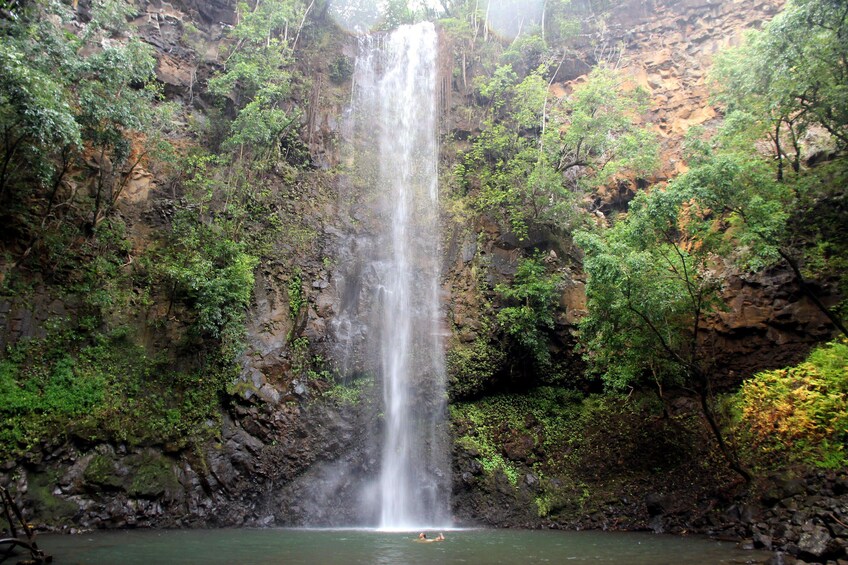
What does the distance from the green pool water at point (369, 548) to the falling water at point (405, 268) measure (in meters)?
2.45

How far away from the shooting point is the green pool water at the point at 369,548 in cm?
823

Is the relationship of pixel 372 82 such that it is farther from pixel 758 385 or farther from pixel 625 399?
pixel 758 385

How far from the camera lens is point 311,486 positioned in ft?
44.5

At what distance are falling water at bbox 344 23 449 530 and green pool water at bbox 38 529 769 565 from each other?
245cm

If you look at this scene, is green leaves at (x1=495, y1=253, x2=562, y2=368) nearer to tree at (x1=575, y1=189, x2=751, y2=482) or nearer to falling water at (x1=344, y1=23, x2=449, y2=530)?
falling water at (x1=344, y1=23, x2=449, y2=530)

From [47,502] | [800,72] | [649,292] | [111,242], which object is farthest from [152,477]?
[800,72]

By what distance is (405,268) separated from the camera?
58.3ft

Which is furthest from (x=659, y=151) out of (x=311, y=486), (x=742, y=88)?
(x=311, y=486)

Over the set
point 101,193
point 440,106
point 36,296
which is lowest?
point 36,296

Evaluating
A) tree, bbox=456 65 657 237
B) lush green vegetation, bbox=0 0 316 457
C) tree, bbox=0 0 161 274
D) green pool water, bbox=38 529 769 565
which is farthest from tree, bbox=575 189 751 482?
tree, bbox=0 0 161 274

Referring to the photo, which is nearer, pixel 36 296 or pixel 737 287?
pixel 36 296

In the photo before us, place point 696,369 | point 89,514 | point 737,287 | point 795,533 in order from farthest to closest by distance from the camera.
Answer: point 737,287, point 696,369, point 89,514, point 795,533

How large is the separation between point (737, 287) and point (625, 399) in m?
4.60

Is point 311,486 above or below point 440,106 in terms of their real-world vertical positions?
below
